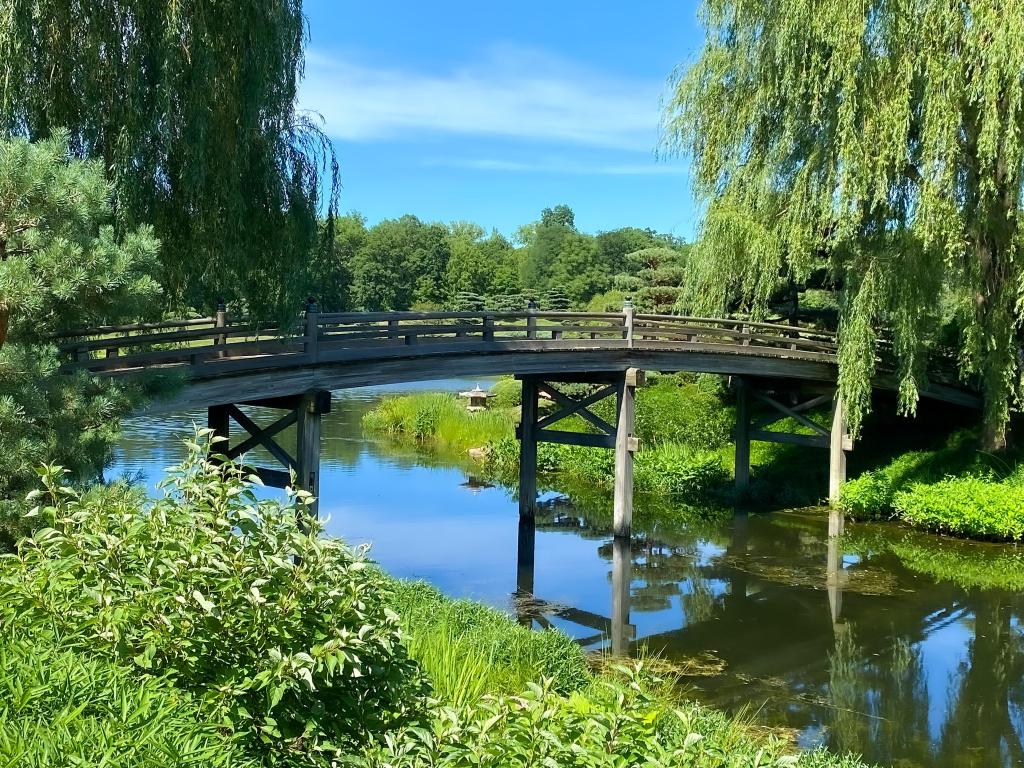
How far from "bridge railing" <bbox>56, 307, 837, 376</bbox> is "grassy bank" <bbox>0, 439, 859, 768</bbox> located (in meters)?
3.26

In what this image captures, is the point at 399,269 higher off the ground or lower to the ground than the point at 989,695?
higher

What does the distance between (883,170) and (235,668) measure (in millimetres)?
13620

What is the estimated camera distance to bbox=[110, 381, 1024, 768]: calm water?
29.6 ft

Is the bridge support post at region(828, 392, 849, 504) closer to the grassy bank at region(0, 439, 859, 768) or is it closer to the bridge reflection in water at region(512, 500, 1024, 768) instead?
the bridge reflection in water at region(512, 500, 1024, 768)

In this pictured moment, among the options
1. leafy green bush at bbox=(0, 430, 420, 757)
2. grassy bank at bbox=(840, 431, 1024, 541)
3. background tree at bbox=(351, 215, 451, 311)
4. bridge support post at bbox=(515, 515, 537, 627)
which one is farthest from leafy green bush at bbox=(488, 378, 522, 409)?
background tree at bbox=(351, 215, 451, 311)

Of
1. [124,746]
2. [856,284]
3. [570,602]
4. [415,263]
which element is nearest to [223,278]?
[570,602]

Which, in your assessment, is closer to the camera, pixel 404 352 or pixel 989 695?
pixel 989 695

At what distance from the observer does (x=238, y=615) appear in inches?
153

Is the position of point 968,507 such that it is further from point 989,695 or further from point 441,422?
point 441,422

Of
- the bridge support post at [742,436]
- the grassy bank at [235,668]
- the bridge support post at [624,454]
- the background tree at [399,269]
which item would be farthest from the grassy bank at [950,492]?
the background tree at [399,269]

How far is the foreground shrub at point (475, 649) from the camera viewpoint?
7.19 meters

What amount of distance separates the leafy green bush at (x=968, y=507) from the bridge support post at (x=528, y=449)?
20.9 ft

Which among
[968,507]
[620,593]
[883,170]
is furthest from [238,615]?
[968,507]

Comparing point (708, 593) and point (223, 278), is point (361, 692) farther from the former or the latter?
point (708, 593)
